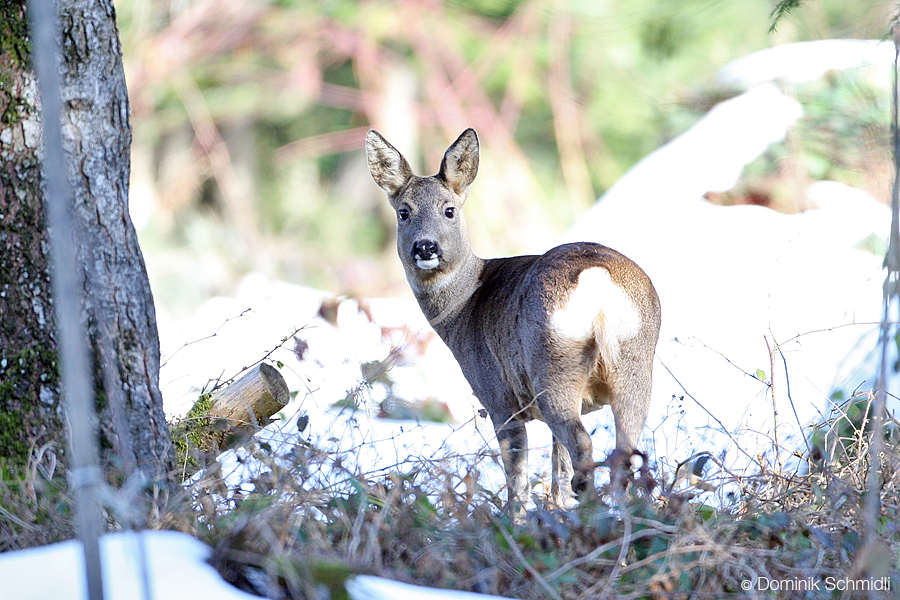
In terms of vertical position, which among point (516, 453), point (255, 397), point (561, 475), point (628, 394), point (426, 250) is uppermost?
point (426, 250)

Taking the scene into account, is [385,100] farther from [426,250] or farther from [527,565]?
[527,565]

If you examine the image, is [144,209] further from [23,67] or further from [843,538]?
[843,538]

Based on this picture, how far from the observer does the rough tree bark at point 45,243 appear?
3141 millimetres

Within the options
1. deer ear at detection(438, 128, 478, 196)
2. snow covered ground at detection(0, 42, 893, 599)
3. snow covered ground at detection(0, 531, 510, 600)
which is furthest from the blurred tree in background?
snow covered ground at detection(0, 531, 510, 600)

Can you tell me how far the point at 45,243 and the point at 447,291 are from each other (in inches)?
76.1

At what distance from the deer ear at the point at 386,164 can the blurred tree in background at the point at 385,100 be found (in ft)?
22.2

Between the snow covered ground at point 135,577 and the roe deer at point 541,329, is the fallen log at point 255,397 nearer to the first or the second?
the roe deer at point 541,329

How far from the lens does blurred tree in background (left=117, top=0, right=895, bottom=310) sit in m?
12.3

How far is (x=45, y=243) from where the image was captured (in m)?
3.17

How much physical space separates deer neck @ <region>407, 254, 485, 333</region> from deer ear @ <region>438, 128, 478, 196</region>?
16.9 inches

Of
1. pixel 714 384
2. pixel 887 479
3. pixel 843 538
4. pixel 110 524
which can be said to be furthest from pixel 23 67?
pixel 714 384

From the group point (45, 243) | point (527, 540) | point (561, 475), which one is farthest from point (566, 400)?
point (45, 243)

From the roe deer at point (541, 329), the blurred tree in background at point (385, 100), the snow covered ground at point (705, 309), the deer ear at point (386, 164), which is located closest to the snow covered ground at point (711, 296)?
the snow covered ground at point (705, 309)

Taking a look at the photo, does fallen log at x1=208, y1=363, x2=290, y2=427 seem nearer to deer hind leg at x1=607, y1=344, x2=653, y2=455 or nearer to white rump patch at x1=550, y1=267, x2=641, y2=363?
white rump patch at x1=550, y1=267, x2=641, y2=363
